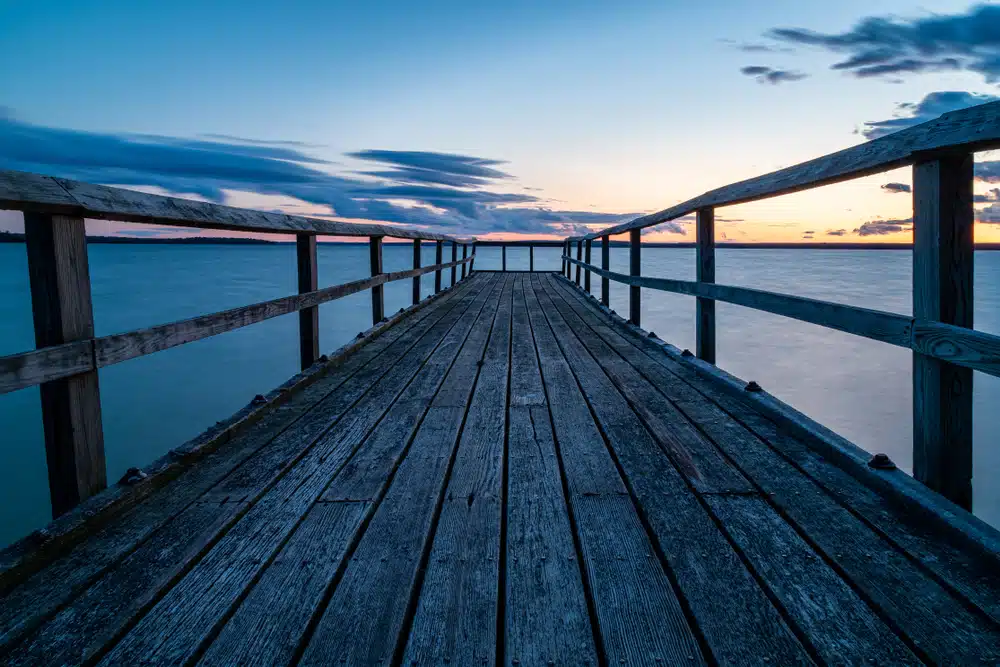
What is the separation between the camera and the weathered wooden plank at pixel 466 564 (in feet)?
3.78

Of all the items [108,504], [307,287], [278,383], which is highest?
[307,287]

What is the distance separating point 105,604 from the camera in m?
1.30

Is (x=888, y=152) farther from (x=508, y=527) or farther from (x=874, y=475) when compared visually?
(x=508, y=527)

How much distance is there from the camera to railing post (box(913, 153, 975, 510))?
62.2 inches

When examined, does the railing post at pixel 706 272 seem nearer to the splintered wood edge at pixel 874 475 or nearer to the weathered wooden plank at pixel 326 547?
the splintered wood edge at pixel 874 475

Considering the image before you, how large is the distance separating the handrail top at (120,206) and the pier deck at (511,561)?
90cm

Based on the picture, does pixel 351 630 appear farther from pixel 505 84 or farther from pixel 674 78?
pixel 505 84

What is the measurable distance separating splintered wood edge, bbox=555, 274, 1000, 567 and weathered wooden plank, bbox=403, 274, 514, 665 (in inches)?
46.6

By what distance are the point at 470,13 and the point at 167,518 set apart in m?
13.4

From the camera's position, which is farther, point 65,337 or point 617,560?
point 65,337

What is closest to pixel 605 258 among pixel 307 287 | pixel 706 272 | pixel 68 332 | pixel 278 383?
pixel 706 272

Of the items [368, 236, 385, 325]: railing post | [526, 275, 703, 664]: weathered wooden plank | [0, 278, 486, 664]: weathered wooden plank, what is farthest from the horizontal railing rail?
[368, 236, 385, 325]: railing post

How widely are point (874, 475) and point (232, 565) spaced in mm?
1918

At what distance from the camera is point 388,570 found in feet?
4.65
